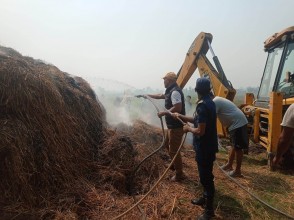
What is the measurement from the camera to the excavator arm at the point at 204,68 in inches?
312

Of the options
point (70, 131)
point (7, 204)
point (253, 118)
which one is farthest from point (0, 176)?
point (253, 118)

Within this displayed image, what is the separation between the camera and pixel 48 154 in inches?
179

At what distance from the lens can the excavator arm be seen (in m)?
7.92

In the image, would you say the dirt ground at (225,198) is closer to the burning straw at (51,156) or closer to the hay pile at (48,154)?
the burning straw at (51,156)

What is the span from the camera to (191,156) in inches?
312

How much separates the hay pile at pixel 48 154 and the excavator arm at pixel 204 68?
3332mm

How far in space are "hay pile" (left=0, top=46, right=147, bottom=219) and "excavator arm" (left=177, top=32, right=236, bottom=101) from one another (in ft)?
10.9

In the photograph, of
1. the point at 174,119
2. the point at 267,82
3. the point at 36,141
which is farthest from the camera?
the point at 267,82

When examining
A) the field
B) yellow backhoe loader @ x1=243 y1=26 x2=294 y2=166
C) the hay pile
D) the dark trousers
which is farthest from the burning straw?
yellow backhoe loader @ x1=243 y1=26 x2=294 y2=166

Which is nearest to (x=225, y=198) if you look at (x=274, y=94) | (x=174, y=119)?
(x=174, y=119)

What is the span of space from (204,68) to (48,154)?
17.7 ft

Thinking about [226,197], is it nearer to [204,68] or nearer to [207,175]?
[207,175]

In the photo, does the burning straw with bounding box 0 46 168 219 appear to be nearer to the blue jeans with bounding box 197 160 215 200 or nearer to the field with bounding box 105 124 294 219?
the field with bounding box 105 124 294 219

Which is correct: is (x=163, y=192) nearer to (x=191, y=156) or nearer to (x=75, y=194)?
(x=75, y=194)
